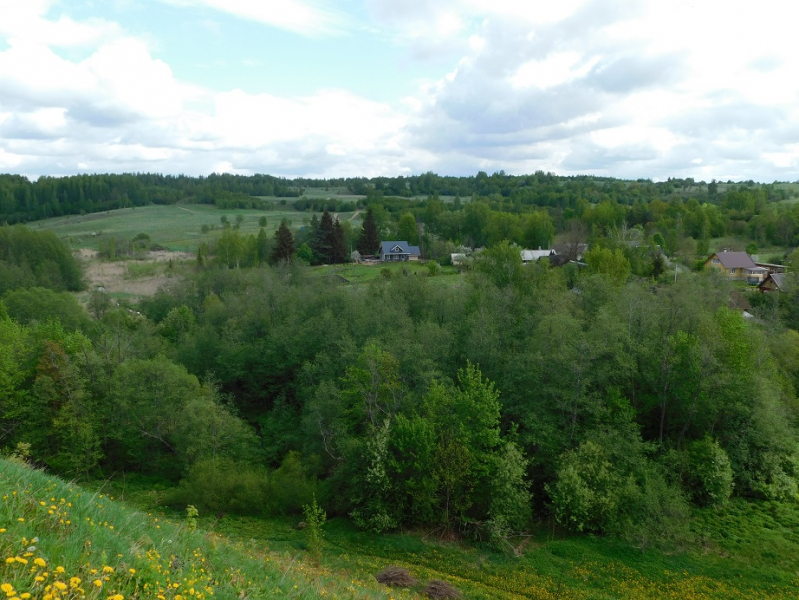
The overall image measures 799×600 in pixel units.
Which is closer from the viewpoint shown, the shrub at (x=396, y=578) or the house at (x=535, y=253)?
the shrub at (x=396, y=578)

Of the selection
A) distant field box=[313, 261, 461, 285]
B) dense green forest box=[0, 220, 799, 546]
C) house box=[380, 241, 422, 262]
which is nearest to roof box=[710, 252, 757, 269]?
distant field box=[313, 261, 461, 285]

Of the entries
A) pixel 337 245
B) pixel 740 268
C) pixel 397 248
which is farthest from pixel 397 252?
pixel 740 268

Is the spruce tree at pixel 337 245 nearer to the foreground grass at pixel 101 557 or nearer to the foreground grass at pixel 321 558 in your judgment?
the foreground grass at pixel 321 558

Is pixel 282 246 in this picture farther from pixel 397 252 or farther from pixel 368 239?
pixel 397 252

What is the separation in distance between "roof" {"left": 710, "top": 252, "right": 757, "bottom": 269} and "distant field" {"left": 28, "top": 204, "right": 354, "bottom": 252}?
75.4 meters

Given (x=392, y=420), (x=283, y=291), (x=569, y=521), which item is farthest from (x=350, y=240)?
(x=569, y=521)

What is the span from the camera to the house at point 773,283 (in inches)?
2126

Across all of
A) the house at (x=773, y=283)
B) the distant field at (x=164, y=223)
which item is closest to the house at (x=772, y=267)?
the house at (x=773, y=283)

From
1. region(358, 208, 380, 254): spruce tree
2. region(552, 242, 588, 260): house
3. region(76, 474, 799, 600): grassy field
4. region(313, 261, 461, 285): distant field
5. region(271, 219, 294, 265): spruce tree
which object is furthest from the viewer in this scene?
region(358, 208, 380, 254): spruce tree

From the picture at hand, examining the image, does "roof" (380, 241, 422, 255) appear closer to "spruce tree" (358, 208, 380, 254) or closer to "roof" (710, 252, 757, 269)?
"spruce tree" (358, 208, 380, 254)

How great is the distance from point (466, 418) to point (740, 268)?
60.3 metres

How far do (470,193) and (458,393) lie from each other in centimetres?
15141

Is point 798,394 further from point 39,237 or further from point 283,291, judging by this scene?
point 39,237

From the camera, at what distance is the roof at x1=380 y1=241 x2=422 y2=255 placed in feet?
274
